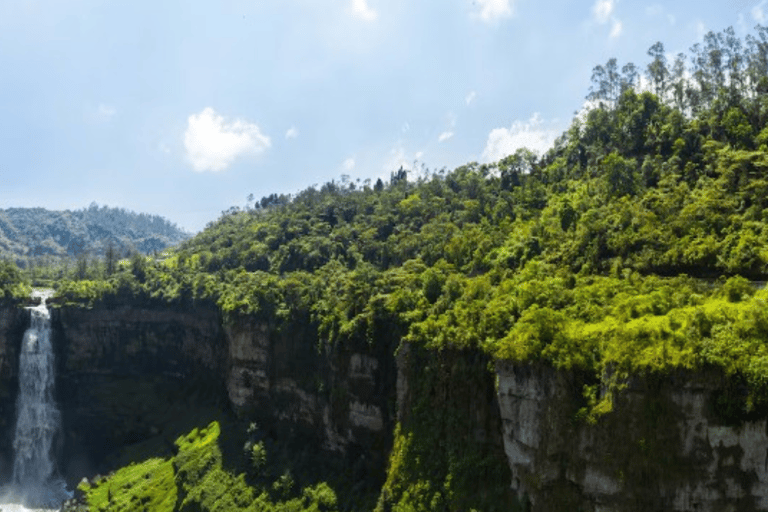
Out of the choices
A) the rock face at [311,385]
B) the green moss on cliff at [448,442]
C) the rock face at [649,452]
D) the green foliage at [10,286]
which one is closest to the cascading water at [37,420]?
the green foliage at [10,286]

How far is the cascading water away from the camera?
72812 millimetres

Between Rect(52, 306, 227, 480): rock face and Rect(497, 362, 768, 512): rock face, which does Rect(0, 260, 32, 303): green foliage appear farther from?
Rect(497, 362, 768, 512): rock face

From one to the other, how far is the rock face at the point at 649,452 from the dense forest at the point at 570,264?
74 cm

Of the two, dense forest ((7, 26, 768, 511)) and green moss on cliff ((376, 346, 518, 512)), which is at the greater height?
dense forest ((7, 26, 768, 511))

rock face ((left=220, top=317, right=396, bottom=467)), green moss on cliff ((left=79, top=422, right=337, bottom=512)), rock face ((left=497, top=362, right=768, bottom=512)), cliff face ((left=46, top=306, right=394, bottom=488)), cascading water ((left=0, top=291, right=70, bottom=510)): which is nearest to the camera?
rock face ((left=497, top=362, right=768, bottom=512))

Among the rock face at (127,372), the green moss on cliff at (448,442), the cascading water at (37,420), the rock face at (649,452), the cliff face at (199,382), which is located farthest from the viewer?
the rock face at (127,372)

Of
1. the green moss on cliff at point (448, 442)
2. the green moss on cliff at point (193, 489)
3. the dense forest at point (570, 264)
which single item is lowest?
the green moss on cliff at point (193, 489)

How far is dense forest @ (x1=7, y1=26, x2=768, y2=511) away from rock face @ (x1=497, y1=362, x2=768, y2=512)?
0.74 metres

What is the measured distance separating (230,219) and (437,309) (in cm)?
11138

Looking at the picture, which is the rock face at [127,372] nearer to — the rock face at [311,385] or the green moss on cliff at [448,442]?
the rock face at [311,385]

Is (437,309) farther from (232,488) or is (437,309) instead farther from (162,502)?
(162,502)

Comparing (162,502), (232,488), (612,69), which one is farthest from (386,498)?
(612,69)

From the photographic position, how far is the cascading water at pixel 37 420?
72.8m

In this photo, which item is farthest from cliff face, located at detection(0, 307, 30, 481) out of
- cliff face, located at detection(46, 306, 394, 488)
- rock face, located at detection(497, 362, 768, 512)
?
rock face, located at detection(497, 362, 768, 512)
